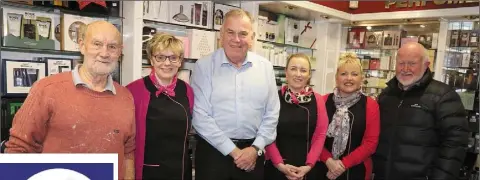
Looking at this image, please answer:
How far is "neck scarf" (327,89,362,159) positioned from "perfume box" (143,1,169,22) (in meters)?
1.81

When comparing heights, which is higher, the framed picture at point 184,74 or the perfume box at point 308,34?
the perfume box at point 308,34

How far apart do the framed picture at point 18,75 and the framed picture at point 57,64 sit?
0.08 metres

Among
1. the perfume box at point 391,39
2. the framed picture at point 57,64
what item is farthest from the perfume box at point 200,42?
the perfume box at point 391,39

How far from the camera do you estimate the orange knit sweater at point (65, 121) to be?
150 cm

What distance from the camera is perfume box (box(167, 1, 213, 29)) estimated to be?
3.50 m

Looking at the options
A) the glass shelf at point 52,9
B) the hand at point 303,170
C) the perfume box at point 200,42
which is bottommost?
the hand at point 303,170

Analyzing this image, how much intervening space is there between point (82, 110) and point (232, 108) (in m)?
0.81

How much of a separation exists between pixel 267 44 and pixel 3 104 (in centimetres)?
286

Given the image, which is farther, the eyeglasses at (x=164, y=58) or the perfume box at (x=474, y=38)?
the perfume box at (x=474, y=38)

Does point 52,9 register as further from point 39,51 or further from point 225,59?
point 225,59

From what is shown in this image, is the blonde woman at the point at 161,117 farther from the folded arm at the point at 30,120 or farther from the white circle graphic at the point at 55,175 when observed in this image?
the white circle graphic at the point at 55,175

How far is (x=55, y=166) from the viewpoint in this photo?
105 centimetres

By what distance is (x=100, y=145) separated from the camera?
62.1 inches

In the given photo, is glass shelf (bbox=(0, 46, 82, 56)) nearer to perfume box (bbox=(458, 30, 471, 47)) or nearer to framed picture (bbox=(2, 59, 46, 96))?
framed picture (bbox=(2, 59, 46, 96))
